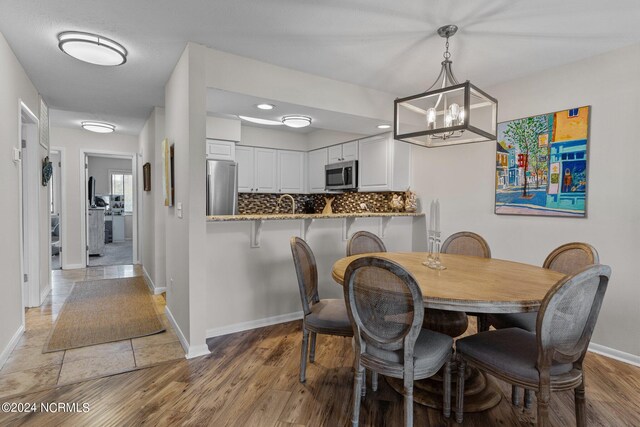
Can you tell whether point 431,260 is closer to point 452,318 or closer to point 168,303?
point 452,318

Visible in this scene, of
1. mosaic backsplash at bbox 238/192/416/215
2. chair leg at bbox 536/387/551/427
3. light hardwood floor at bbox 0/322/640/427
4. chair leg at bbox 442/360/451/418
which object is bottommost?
light hardwood floor at bbox 0/322/640/427

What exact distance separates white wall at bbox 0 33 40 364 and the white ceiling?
0.23 m

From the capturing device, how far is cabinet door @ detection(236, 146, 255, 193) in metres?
5.31

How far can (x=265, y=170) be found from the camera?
18.2 feet

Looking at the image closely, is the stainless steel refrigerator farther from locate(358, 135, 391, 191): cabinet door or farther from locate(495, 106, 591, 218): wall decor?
locate(495, 106, 591, 218): wall decor

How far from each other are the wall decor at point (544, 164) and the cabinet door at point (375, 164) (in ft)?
4.47

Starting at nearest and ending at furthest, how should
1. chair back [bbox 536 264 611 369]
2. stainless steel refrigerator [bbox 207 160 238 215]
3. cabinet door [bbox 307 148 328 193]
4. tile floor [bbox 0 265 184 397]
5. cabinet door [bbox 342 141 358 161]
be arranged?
1. chair back [bbox 536 264 611 369]
2. tile floor [bbox 0 265 184 397]
3. stainless steel refrigerator [bbox 207 160 238 215]
4. cabinet door [bbox 342 141 358 161]
5. cabinet door [bbox 307 148 328 193]

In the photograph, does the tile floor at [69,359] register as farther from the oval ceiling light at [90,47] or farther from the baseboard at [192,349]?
the oval ceiling light at [90,47]

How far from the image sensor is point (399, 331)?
162cm

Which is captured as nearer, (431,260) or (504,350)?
(504,350)

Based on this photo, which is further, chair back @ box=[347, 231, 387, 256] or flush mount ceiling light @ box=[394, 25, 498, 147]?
chair back @ box=[347, 231, 387, 256]

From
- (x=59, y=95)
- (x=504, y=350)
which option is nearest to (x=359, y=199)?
(x=504, y=350)

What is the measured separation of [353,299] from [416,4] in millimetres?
1849

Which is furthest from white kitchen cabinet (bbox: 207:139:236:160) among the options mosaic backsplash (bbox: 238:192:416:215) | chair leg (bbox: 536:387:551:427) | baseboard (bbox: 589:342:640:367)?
baseboard (bbox: 589:342:640:367)
